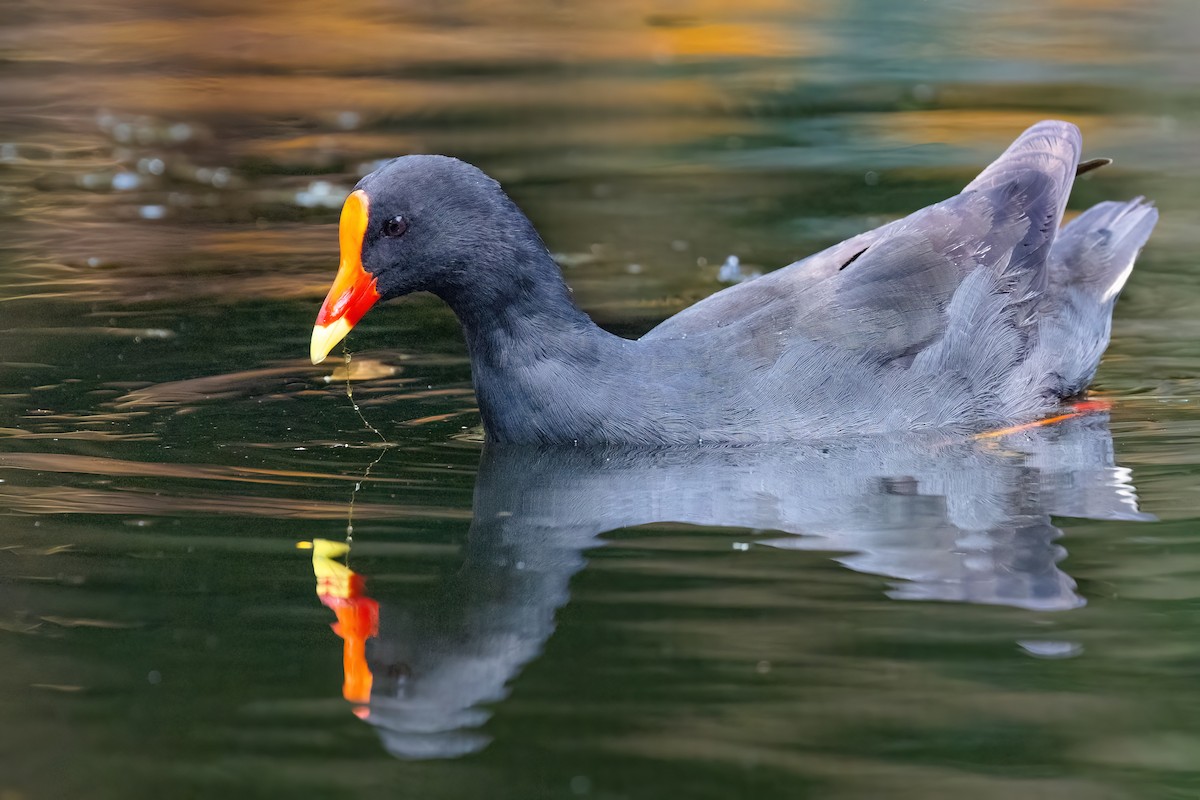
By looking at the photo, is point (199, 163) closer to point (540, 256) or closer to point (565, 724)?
point (540, 256)

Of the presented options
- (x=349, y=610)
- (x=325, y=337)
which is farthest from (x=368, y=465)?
(x=349, y=610)

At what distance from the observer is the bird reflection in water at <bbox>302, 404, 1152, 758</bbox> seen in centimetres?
391

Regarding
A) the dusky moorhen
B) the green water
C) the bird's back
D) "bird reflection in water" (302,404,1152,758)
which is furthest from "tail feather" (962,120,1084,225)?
"bird reflection in water" (302,404,1152,758)

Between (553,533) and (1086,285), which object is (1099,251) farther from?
(553,533)

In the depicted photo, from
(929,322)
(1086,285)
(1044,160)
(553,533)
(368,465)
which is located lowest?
(553,533)

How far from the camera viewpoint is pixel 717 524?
16.5 feet

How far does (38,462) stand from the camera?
5.72m

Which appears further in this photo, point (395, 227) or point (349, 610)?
point (395, 227)

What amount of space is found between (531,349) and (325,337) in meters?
0.65

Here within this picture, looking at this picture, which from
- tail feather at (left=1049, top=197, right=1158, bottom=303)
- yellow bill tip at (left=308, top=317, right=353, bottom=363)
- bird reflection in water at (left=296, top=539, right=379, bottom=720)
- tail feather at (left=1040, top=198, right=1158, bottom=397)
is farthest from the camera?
tail feather at (left=1049, top=197, right=1158, bottom=303)

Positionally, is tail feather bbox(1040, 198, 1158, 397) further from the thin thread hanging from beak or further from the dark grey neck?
the thin thread hanging from beak

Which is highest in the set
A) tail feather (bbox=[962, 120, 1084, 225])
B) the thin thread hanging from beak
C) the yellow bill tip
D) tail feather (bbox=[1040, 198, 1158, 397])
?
tail feather (bbox=[962, 120, 1084, 225])

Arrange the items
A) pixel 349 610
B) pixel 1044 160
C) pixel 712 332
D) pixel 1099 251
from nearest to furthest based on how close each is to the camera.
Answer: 1. pixel 349 610
2. pixel 712 332
3. pixel 1044 160
4. pixel 1099 251

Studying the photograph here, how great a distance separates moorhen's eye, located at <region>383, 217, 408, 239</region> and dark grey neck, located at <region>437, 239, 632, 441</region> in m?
0.24
